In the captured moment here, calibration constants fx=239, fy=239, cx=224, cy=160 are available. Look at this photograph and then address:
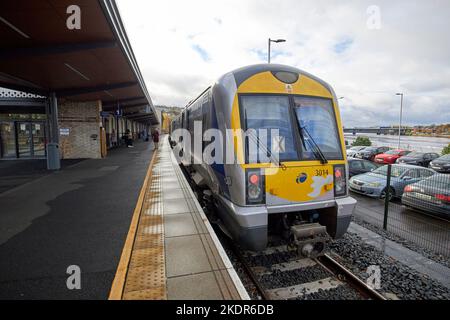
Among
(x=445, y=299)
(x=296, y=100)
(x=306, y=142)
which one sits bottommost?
(x=445, y=299)

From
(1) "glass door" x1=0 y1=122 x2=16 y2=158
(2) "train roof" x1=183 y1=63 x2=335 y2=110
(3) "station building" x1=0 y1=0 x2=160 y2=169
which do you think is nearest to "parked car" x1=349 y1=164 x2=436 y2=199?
(2) "train roof" x1=183 y1=63 x2=335 y2=110

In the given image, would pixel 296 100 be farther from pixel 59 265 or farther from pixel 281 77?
pixel 59 265

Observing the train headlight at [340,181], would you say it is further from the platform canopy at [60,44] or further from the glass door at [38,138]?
the glass door at [38,138]

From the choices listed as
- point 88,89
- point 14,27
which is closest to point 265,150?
point 14,27

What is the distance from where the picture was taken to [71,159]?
45.3 feet

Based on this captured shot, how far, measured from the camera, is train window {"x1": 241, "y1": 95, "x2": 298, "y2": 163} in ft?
11.9

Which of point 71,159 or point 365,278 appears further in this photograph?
point 71,159

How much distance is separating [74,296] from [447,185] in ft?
27.2

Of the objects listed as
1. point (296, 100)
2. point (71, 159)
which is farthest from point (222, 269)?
point (71, 159)

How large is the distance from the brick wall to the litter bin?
359 cm

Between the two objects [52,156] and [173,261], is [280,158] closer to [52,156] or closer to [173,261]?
[173,261]

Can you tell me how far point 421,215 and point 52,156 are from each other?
542 inches

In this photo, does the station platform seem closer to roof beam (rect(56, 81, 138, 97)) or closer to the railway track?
the railway track
